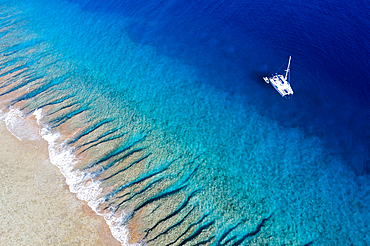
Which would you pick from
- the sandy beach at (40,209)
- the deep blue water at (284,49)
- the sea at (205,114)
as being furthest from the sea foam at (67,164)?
the deep blue water at (284,49)

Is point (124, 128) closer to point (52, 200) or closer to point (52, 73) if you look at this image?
point (52, 200)

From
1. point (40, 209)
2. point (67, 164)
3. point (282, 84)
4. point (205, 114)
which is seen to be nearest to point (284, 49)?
point (282, 84)

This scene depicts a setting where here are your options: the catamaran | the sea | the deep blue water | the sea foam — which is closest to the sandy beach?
the sea foam

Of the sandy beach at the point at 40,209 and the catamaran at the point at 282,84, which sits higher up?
the sandy beach at the point at 40,209

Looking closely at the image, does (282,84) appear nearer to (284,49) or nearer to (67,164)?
(284,49)

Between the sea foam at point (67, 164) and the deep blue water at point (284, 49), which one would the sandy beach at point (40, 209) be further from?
the deep blue water at point (284, 49)

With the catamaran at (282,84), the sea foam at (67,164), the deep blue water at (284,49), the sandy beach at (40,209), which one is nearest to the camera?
the sandy beach at (40,209)

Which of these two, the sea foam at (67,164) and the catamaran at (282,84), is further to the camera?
the catamaran at (282,84)
